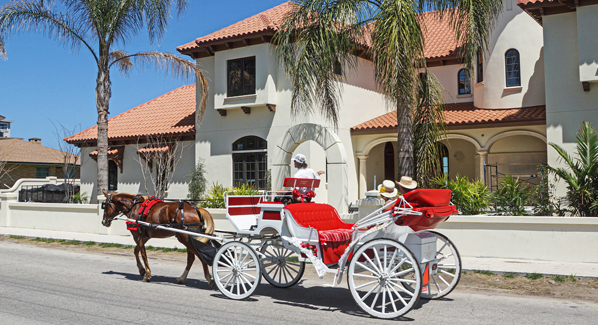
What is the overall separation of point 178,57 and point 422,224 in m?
13.9

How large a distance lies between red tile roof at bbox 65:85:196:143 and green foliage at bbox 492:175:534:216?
13.5 m

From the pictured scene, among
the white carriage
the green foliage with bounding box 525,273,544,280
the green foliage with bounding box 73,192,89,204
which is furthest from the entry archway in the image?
the green foliage with bounding box 73,192,89,204

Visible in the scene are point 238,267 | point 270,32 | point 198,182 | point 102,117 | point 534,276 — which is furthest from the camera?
point 198,182

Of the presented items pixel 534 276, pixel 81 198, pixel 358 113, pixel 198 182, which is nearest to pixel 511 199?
pixel 534 276

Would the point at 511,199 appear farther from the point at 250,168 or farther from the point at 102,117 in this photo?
the point at 102,117

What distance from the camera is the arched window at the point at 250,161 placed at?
2008cm

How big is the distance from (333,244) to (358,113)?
14.0 meters

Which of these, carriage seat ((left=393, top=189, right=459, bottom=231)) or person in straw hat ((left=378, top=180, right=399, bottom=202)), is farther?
person in straw hat ((left=378, top=180, right=399, bottom=202))

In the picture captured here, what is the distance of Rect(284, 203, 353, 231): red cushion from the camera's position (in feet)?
24.1

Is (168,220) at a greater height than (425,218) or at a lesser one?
lesser

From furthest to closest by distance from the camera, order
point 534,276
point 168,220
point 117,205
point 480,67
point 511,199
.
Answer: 1. point 480,67
2. point 511,199
3. point 117,205
4. point 534,276
5. point 168,220

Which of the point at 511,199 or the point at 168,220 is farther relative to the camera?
the point at 511,199

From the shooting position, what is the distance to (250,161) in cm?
2034

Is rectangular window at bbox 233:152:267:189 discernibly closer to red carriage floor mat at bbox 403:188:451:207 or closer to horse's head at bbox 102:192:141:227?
horse's head at bbox 102:192:141:227
